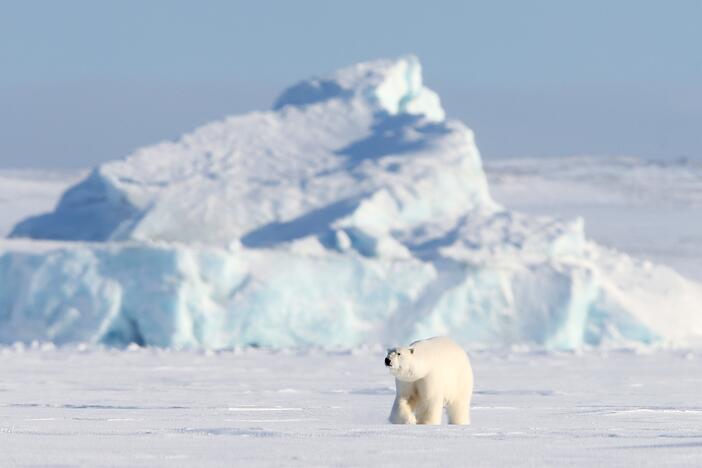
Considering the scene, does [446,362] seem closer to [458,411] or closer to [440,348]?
[440,348]

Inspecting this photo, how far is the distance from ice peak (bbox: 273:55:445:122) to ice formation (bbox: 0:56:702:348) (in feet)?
2.25

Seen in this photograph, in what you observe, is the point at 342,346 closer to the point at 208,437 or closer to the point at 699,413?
the point at 699,413

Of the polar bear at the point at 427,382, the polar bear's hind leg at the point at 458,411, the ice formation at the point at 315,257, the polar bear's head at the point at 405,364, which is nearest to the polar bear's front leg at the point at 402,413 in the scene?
the polar bear at the point at 427,382

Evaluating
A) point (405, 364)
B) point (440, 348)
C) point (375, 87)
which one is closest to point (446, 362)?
point (440, 348)

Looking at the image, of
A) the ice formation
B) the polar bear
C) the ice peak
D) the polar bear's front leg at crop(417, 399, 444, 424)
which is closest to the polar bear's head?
the polar bear

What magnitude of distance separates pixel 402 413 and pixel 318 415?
72 cm

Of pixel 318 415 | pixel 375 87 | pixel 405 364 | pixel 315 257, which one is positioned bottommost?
pixel 318 415

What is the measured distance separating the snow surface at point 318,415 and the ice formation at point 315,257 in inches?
135

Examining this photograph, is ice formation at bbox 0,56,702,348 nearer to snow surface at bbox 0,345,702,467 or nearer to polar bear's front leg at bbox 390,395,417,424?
snow surface at bbox 0,345,702,467

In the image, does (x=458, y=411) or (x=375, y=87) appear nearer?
(x=458, y=411)

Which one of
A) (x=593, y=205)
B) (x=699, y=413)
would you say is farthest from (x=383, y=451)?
(x=593, y=205)

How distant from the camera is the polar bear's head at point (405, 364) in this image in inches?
214

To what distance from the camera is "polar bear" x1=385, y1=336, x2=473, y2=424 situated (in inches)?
218

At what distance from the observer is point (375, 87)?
22109 mm
